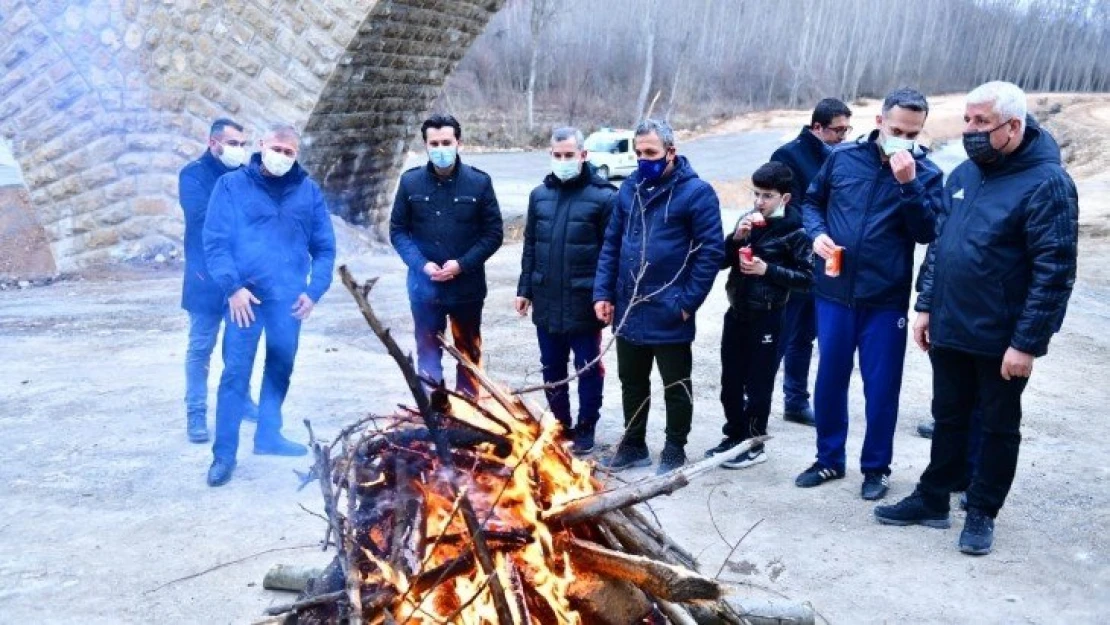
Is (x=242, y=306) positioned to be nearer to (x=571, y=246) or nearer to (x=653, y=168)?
(x=571, y=246)

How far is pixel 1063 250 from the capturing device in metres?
4.05

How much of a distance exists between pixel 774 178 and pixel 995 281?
146cm

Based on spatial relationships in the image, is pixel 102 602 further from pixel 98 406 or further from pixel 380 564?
pixel 98 406

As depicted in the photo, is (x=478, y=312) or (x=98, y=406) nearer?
(x=478, y=312)

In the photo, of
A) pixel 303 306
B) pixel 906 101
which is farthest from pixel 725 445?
pixel 303 306

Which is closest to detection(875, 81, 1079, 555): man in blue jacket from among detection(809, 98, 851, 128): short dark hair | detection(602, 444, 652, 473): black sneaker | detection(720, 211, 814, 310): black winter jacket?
detection(720, 211, 814, 310): black winter jacket

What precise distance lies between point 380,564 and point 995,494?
298cm

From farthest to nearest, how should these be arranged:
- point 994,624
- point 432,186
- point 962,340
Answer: point 432,186, point 962,340, point 994,624

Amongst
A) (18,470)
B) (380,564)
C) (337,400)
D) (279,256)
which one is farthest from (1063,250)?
(18,470)

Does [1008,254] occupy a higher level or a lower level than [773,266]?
higher

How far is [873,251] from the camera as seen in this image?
4867 millimetres

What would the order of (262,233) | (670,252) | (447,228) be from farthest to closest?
(447,228)
(262,233)
(670,252)

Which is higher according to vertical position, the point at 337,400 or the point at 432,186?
the point at 432,186

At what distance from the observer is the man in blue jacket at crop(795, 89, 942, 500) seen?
475 centimetres
